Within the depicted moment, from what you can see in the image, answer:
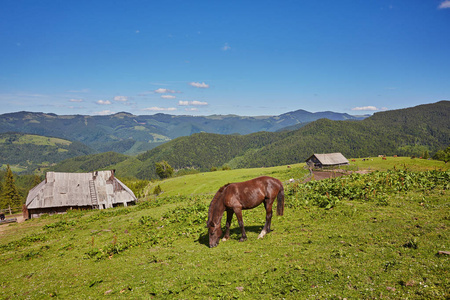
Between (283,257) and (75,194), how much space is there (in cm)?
4544

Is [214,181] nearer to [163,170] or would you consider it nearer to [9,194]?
[9,194]

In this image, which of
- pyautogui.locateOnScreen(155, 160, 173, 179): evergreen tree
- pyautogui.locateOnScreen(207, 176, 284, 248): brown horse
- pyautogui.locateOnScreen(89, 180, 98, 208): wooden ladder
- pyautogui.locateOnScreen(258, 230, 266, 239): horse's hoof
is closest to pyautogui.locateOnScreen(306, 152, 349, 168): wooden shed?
pyautogui.locateOnScreen(89, 180, 98, 208): wooden ladder

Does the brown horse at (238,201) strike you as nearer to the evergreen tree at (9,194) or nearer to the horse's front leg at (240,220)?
the horse's front leg at (240,220)

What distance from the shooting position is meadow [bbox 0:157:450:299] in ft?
→ 25.4

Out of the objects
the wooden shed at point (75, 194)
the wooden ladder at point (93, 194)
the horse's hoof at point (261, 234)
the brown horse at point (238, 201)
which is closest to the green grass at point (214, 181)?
the wooden shed at point (75, 194)

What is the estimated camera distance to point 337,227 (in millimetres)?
13141

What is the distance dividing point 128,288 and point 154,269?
172 cm

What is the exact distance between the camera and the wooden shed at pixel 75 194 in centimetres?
4072

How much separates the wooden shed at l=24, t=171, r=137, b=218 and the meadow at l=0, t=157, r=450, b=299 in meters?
25.3

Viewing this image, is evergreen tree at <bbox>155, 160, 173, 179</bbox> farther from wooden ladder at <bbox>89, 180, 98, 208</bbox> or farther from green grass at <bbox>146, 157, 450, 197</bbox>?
wooden ladder at <bbox>89, 180, 98, 208</bbox>

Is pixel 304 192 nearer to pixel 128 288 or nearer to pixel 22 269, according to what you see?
pixel 128 288

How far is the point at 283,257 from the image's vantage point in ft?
33.9

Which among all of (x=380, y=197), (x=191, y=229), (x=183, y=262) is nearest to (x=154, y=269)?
(x=183, y=262)

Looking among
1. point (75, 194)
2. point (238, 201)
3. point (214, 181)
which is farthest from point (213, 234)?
point (214, 181)
